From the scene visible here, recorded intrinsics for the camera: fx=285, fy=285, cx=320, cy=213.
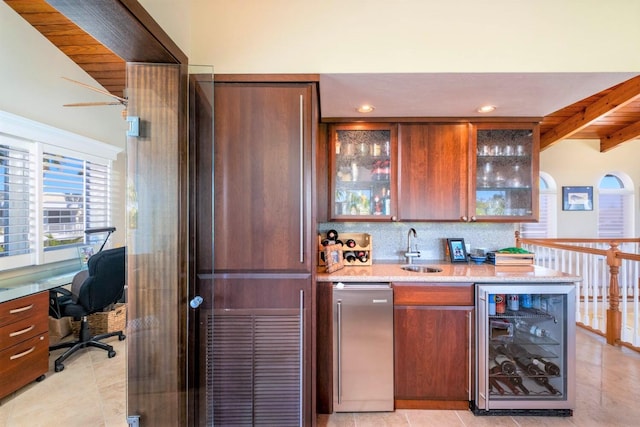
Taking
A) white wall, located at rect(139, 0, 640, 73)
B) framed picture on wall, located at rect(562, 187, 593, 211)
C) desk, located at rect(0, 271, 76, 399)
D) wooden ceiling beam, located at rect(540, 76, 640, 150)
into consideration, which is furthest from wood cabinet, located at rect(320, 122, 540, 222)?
framed picture on wall, located at rect(562, 187, 593, 211)

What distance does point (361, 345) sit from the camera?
2.07m

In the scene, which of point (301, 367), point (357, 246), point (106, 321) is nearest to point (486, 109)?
point (357, 246)

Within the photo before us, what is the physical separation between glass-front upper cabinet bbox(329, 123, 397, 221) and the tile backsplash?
0.26 meters

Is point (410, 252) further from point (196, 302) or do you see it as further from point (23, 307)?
point (23, 307)

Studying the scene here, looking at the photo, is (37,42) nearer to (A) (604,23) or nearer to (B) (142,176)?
(B) (142,176)

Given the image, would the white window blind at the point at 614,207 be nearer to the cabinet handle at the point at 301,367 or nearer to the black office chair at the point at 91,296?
the cabinet handle at the point at 301,367

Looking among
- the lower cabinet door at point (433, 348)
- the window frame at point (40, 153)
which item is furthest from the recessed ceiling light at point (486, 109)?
the window frame at point (40, 153)

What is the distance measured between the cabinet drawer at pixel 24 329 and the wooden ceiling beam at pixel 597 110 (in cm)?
456

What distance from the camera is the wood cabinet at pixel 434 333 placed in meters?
2.11

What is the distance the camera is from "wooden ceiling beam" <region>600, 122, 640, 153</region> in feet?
14.4

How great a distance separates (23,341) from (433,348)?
2791mm

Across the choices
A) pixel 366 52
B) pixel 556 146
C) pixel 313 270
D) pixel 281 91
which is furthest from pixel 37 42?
pixel 556 146

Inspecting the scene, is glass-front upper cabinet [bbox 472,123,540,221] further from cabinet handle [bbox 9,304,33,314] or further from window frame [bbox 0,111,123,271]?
cabinet handle [bbox 9,304,33,314]

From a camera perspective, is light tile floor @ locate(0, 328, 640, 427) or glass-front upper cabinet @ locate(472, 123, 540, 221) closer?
light tile floor @ locate(0, 328, 640, 427)
